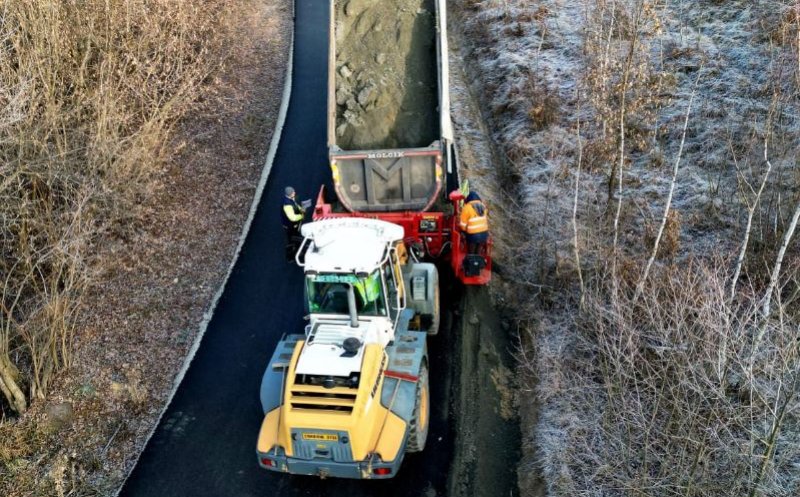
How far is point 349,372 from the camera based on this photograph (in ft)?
28.7

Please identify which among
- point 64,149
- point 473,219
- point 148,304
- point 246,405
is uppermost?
point 64,149

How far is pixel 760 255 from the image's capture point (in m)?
11.2

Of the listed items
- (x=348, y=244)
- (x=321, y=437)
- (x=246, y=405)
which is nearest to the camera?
(x=321, y=437)

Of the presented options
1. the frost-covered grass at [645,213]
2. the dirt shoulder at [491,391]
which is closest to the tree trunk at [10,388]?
the dirt shoulder at [491,391]

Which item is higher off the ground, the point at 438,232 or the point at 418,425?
the point at 438,232

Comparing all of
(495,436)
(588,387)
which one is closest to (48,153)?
(495,436)

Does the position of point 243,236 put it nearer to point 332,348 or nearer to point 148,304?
point 148,304

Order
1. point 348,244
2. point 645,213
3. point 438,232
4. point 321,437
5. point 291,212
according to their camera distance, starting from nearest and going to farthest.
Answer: point 321,437, point 348,244, point 438,232, point 291,212, point 645,213

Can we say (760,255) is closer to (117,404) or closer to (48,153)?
(117,404)

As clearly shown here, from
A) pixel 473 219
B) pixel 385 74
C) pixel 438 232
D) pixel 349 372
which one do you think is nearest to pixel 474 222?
pixel 473 219

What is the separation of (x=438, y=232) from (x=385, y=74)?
13.0 ft

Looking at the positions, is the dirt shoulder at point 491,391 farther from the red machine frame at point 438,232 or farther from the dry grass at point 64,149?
the dry grass at point 64,149

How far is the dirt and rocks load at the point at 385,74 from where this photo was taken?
1397 centimetres

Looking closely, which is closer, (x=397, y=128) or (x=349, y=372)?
(x=349, y=372)
